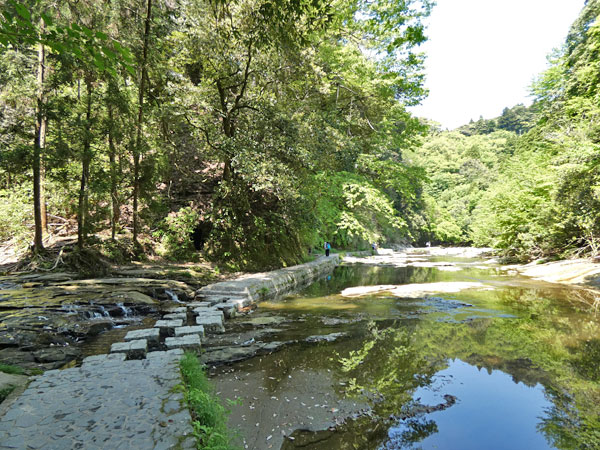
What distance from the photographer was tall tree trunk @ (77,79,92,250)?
9583 millimetres

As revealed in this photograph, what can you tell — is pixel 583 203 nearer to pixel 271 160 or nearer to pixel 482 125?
pixel 271 160

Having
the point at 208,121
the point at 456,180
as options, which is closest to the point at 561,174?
the point at 208,121

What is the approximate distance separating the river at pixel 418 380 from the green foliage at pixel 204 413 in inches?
15.5

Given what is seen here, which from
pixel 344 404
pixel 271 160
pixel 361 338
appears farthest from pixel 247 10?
pixel 344 404

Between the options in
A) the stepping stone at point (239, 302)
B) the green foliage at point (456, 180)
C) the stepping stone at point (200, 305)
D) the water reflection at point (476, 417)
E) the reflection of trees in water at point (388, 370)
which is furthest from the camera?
the green foliage at point (456, 180)

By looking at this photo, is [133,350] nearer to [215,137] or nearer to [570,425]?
[570,425]

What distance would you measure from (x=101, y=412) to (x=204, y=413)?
855mm

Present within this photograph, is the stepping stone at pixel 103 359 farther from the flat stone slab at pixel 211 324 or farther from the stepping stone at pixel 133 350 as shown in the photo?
the flat stone slab at pixel 211 324

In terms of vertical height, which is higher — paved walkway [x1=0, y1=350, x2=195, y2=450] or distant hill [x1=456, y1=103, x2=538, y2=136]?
distant hill [x1=456, y1=103, x2=538, y2=136]

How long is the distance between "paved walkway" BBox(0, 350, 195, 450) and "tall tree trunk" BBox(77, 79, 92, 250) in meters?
7.97

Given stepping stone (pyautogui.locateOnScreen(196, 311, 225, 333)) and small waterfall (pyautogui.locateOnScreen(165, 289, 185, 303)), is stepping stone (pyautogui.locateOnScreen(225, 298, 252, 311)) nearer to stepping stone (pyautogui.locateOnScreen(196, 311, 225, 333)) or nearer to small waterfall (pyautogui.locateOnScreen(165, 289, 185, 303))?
small waterfall (pyautogui.locateOnScreen(165, 289, 185, 303))

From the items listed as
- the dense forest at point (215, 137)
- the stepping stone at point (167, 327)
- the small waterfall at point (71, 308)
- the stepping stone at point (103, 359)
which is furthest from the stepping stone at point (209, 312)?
the dense forest at point (215, 137)

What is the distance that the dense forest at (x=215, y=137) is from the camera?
32.6ft

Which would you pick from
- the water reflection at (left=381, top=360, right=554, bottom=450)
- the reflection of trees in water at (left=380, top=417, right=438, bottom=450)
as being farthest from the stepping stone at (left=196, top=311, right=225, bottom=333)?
the reflection of trees in water at (left=380, top=417, right=438, bottom=450)
